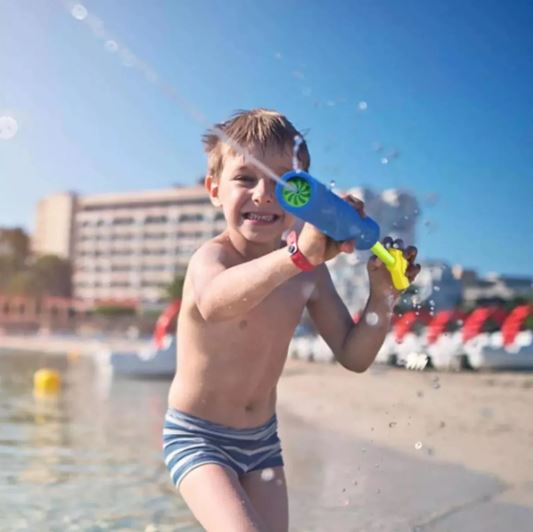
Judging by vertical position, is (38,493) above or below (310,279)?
below

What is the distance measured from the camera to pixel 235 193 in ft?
7.21

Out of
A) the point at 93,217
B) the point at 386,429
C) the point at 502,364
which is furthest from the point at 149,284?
the point at 386,429

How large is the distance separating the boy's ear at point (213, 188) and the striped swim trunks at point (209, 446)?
1.98ft

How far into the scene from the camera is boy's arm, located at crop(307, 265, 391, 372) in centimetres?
231

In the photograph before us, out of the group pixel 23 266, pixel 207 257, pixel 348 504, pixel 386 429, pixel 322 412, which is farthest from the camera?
pixel 23 266

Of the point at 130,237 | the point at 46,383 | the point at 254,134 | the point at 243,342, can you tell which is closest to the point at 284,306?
the point at 243,342

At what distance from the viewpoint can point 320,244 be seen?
1.69 m

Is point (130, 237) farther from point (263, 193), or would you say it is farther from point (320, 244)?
point (320, 244)

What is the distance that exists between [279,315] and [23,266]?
7433 centimetres

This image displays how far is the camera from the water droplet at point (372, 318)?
90.3 inches

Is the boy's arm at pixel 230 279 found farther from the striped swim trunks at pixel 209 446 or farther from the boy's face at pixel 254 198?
the striped swim trunks at pixel 209 446

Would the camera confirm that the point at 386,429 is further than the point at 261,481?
Yes

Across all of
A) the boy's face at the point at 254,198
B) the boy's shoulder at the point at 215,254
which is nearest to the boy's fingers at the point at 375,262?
the boy's face at the point at 254,198

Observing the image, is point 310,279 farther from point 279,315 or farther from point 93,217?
point 93,217
